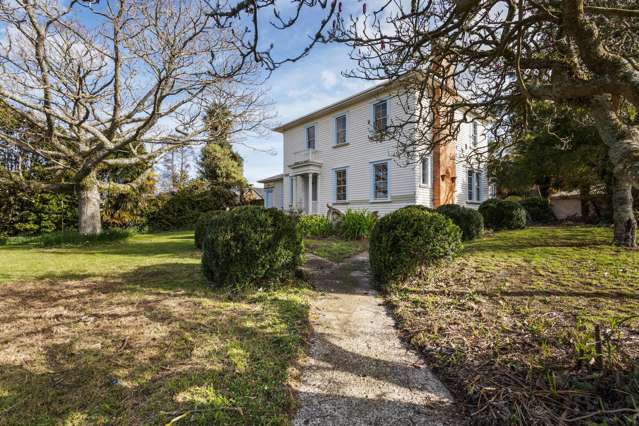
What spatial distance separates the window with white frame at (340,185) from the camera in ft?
48.8

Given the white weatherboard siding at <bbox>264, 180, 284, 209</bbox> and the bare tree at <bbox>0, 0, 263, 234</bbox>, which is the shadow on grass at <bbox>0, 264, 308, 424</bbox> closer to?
the bare tree at <bbox>0, 0, 263, 234</bbox>

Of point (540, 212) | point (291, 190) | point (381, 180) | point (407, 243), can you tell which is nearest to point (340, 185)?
point (381, 180)

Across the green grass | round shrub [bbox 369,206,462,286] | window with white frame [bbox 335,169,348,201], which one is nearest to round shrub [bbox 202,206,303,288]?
round shrub [bbox 369,206,462,286]

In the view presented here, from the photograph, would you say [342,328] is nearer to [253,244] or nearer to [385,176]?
[253,244]

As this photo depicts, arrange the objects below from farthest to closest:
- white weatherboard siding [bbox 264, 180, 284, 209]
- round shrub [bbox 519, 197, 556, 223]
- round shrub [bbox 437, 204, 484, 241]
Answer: white weatherboard siding [bbox 264, 180, 284, 209], round shrub [bbox 519, 197, 556, 223], round shrub [bbox 437, 204, 484, 241]

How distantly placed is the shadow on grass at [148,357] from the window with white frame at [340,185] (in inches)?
440

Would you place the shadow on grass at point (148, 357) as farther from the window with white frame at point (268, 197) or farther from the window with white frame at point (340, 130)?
the window with white frame at point (268, 197)

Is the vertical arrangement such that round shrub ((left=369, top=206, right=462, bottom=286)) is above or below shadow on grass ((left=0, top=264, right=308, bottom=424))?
above

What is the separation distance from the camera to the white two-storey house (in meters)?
12.7

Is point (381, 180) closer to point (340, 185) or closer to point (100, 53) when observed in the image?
point (340, 185)

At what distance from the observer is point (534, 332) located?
8.91 feet

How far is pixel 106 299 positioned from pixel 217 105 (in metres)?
7.84

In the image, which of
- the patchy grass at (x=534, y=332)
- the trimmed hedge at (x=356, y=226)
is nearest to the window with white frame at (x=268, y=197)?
the trimmed hedge at (x=356, y=226)

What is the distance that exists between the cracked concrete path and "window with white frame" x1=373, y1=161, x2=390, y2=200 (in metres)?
9.94
